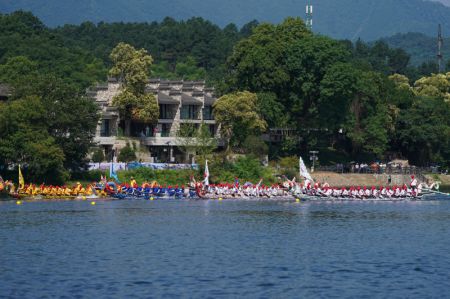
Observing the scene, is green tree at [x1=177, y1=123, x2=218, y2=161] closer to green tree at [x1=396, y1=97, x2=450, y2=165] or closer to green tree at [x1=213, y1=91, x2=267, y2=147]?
green tree at [x1=213, y1=91, x2=267, y2=147]

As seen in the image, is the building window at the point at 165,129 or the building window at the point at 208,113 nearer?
the building window at the point at 165,129

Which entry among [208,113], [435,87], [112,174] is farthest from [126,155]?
[435,87]

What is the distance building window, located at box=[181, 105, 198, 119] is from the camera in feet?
397

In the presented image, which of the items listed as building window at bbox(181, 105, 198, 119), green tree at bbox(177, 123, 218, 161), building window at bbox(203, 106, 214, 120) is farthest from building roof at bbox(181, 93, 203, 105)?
green tree at bbox(177, 123, 218, 161)

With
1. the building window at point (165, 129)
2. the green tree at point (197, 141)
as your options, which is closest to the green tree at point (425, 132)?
the green tree at point (197, 141)

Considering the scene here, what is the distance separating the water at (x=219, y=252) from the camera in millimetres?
44125

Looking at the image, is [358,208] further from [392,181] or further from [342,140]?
[342,140]

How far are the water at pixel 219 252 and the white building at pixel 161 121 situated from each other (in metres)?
29.5

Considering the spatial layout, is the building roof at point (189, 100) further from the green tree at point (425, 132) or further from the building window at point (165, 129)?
the green tree at point (425, 132)

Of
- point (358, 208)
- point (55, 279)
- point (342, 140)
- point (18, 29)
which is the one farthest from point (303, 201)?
point (18, 29)

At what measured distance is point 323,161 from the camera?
12812cm

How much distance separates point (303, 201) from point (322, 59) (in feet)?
88.7

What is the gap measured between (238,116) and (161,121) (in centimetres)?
1070

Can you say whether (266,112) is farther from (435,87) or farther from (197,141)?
(435,87)
